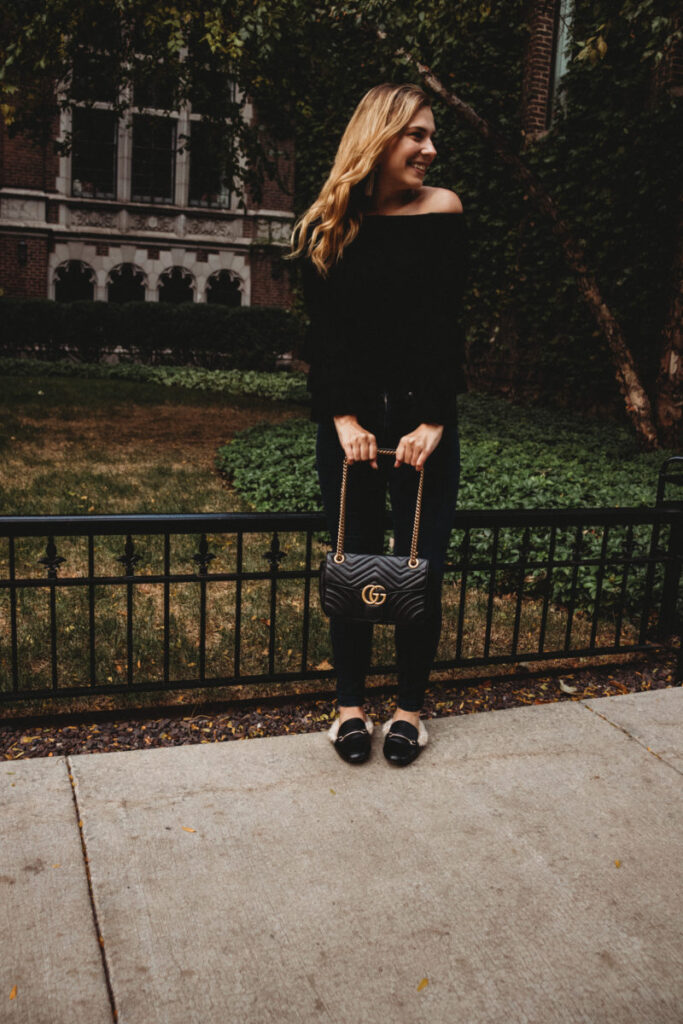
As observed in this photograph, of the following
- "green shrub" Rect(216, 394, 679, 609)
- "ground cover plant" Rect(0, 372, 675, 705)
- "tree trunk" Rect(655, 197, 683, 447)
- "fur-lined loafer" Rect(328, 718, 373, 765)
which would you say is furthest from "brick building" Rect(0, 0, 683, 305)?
"fur-lined loafer" Rect(328, 718, 373, 765)

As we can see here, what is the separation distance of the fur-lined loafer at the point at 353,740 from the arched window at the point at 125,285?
20599 millimetres

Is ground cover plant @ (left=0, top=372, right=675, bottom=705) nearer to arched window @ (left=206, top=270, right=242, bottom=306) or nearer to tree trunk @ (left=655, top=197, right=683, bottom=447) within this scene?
tree trunk @ (left=655, top=197, right=683, bottom=447)

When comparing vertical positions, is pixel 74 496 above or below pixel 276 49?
below

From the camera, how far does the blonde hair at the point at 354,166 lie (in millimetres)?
2410

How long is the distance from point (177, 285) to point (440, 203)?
20954mm

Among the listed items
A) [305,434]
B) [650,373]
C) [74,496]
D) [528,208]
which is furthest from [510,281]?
[74,496]

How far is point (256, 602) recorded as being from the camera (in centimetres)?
470

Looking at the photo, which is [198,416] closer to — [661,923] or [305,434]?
[305,434]

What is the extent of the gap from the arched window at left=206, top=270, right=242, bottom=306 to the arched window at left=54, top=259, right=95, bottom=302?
305 centimetres

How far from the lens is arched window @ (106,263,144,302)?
21.6 m

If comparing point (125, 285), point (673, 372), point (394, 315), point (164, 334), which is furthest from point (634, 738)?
point (125, 285)

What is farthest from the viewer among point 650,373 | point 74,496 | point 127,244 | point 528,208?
point 127,244

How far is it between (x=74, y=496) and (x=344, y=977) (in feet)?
17.9

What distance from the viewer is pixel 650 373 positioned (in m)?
10.4
